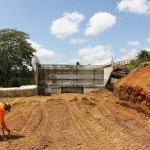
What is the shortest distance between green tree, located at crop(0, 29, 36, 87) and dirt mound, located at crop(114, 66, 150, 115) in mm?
29140

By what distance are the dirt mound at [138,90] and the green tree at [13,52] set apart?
29.1 m

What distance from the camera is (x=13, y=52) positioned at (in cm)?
5634

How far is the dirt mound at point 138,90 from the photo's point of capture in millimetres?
23719

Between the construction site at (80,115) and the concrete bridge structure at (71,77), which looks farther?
the concrete bridge structure at (71,77)

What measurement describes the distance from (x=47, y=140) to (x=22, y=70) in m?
43.9

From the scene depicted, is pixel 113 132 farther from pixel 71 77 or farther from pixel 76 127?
pixel 71 77

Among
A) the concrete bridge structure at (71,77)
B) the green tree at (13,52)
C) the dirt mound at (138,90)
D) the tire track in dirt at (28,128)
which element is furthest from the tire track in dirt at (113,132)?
the green tree at (13,52)

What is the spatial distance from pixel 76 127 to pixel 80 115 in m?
4.00

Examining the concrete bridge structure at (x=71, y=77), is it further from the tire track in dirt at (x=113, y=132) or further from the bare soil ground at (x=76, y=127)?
the tire track in dirt at (x=113, y=132)

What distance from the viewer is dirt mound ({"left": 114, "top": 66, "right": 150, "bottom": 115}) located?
934 inches

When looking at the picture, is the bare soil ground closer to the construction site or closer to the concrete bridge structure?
the construction site

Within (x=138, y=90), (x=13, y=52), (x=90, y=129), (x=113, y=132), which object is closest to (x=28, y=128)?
(x=90, y=129)

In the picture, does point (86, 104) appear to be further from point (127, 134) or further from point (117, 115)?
point (127, 134)

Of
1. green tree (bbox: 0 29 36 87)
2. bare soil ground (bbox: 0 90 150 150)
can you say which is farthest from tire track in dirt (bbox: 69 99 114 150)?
green tree (bbox: 0 29 36 87)
